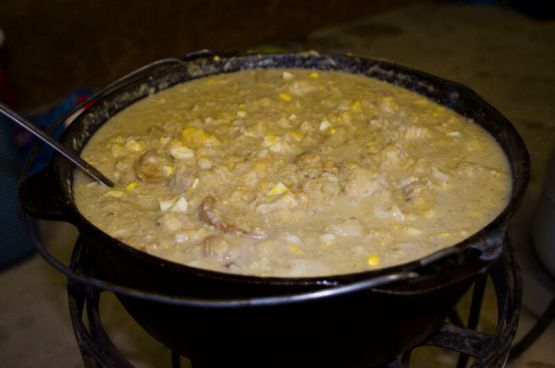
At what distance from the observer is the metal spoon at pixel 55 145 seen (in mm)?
1270

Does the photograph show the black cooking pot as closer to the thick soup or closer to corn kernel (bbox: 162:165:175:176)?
the thick soup

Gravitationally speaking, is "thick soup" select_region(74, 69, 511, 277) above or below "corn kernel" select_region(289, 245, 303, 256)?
above

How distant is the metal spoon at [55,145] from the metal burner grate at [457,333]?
311 mm

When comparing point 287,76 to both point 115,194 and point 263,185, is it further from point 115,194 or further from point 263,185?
point 115,194

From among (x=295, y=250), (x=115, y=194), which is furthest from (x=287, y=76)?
(x=295, y=250)

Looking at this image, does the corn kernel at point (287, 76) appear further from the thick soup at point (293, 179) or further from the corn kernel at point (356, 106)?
the corn kernel at point (356, 106)

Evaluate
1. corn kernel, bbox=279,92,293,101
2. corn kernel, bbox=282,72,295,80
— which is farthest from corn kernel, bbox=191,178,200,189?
corn kernel, bbox=282,72,295,80

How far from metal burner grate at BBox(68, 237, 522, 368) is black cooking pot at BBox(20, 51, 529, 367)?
14 centimetres

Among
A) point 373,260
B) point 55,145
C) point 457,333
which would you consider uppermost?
point 55,145

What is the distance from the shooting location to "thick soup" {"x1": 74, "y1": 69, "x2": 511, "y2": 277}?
128 centimetres

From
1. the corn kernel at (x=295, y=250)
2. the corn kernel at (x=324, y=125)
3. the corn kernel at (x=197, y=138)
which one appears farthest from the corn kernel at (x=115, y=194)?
the corn kernel at (x=324, y=125)

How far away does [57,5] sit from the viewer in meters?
4.18

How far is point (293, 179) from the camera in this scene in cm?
147

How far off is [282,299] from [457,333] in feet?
2.48
